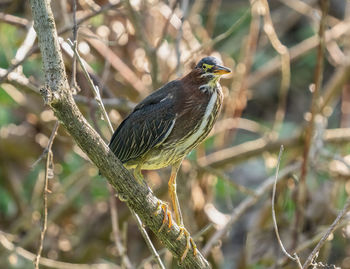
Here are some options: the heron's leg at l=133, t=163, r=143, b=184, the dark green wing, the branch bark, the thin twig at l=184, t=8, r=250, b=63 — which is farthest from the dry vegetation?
the branch bark

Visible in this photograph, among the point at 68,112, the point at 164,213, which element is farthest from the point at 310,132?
the point at 68,112

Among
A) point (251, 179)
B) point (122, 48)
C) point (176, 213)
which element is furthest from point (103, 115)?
point (251, 179)

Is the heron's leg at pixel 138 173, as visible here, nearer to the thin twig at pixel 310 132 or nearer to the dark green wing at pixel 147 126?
the dark green wing at pixel 147 126

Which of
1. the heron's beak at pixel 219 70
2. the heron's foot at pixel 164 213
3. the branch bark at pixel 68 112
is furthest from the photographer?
the heron's beak at pixel 219 70

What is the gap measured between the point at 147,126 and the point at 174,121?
0.19 m

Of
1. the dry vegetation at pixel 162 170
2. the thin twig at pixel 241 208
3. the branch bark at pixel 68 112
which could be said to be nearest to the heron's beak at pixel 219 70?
the branch bark at pixel 68 112

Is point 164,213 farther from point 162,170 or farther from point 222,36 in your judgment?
point 162,170

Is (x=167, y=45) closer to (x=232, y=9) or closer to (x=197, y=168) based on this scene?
(x=197, y=168)

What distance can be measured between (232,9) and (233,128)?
8.24 feet

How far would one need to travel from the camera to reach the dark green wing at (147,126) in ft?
12.2

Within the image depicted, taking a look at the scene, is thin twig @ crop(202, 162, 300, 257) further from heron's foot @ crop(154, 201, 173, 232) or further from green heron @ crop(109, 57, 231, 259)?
heron's foot @ crop(154, 201, 173, 232)

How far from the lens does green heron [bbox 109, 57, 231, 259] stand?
3709 mm

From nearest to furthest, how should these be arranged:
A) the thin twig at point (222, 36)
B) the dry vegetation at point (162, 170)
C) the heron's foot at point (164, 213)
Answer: the heron's foot at point (164, 213), the thin twig at point (222, 36), the dry vegetation at point (162, 170)

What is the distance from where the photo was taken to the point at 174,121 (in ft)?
12.2
